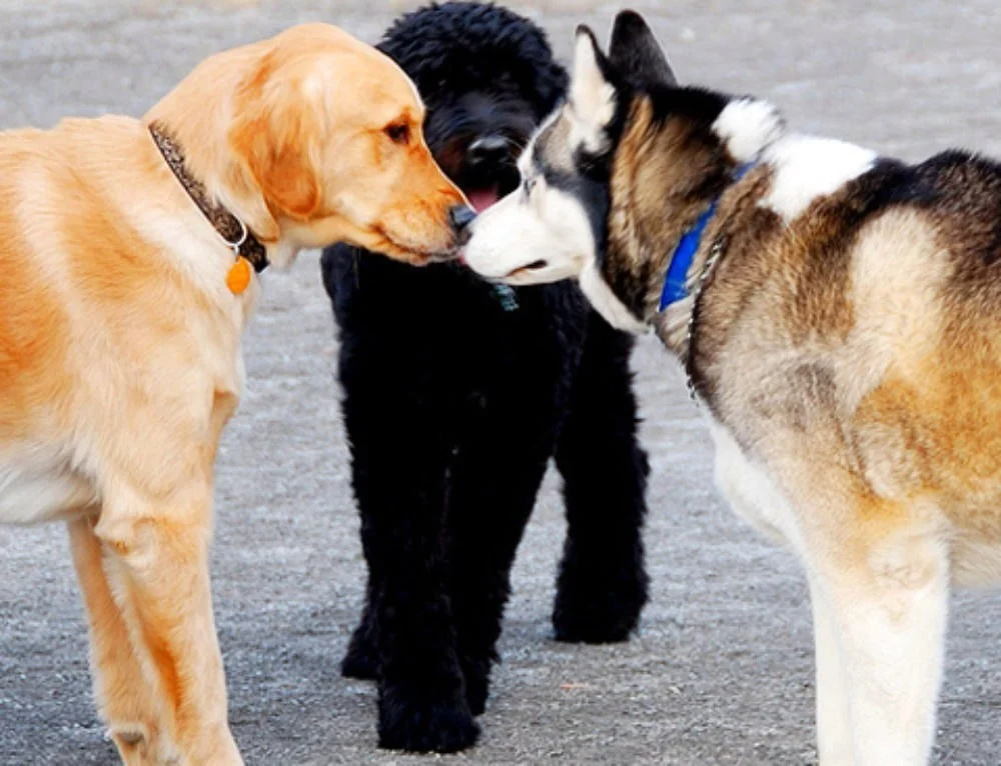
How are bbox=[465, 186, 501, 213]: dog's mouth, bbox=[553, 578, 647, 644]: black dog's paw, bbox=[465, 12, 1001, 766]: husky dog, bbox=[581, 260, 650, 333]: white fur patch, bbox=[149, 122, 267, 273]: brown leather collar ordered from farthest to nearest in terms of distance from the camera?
bbox=[553, 578, 647, 644]: black dog's paw, bbox=[465, 186, 501, 213]: dog's mouth, bbox=[581, 260, 650, 333]: white fur patch, bbox=[149, 122, 267, 273]: brown leather collar, bbox=[465, 12, 1001, 766]: husky dog

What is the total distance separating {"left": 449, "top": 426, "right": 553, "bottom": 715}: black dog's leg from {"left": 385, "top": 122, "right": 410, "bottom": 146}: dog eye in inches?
41.5

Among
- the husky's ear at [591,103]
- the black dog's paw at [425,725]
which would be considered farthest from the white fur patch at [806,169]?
the black dog's paw at [425,725]

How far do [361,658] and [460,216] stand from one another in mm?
1641

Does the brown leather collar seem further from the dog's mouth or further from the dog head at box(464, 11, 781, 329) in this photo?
the dog's mouth

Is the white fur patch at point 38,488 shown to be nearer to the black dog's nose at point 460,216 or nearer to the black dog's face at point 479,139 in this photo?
the black dog's nose at point 460,216

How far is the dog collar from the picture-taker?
5.05 metres

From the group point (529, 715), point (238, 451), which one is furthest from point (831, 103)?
point (529, 715)

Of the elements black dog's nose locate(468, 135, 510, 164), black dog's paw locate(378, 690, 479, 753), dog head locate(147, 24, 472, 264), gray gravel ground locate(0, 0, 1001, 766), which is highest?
dog head locate(147, 24, 472, 264)

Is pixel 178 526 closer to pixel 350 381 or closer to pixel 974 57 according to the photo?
pixel 350 381

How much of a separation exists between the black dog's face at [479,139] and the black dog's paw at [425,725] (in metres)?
1.45

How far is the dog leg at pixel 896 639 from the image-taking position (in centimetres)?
459

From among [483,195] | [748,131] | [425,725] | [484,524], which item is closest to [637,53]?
[748,131]

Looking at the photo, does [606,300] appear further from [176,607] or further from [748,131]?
[176,607]

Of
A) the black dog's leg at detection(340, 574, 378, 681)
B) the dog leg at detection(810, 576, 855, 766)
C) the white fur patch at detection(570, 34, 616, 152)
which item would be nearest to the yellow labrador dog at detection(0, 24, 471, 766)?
the white fur patch at detection(570, 34, 616, 152)
